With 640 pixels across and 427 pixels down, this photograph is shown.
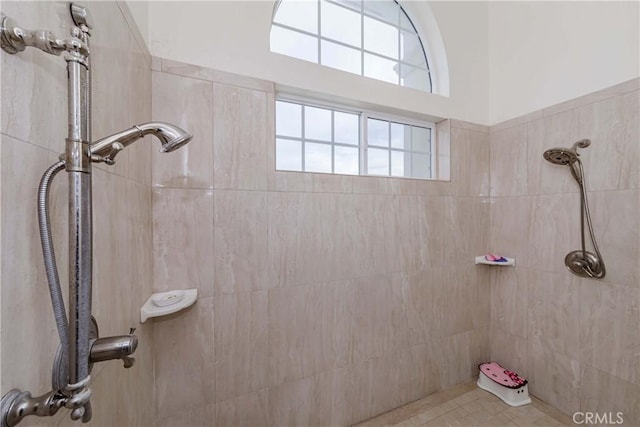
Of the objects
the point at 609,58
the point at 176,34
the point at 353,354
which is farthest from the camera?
the point at 353,354

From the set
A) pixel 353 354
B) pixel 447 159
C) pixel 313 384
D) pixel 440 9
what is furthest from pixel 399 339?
pixel 440 9

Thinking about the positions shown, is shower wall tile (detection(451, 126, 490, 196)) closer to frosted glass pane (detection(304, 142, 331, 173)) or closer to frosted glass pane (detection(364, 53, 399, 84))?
frosted glass pane (detection(364, 53, 399, 84))

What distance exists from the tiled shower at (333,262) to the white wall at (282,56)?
0.33ft

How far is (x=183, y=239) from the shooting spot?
1.10m

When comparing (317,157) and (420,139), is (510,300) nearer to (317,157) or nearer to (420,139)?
(420,139)

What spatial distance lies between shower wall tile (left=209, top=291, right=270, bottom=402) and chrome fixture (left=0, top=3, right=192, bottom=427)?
69 cm

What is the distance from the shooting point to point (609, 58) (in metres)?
1.31

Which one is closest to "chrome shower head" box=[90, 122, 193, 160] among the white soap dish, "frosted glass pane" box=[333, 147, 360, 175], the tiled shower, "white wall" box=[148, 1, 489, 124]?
the tiled shower

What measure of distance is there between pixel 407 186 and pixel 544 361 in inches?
54.0

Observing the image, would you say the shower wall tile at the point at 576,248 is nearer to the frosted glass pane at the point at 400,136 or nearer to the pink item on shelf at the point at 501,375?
the pink item on shelf at the point at 501,375

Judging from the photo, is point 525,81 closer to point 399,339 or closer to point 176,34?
point 399,339

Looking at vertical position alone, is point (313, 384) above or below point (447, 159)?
below

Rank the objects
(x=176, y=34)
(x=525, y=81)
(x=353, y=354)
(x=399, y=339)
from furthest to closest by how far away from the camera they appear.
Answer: (x=525, y=81) < (x=399, y=339) < (x=353, y=354) < (x=176, y=34)

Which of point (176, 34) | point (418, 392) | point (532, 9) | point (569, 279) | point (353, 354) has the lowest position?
point (418, 392)
